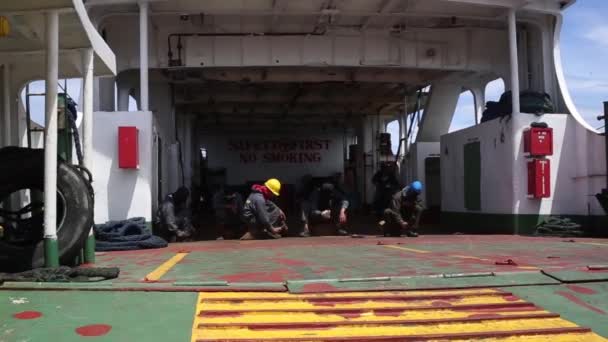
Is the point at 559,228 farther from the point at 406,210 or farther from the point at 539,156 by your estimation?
the point at 406,210

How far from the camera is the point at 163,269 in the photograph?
5.16 metres

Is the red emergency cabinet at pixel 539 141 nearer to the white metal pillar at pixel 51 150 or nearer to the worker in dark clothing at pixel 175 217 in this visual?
the worker in dark clothing at pixel 175 217

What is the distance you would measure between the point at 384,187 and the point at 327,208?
4280 millimetres

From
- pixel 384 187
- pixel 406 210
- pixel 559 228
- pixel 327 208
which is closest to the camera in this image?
pixel 559 228

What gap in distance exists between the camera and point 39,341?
289cm

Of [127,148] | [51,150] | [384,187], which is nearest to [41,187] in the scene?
[51,150]

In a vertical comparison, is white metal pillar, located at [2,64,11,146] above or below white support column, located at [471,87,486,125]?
below

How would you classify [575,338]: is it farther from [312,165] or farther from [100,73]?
[312,165]

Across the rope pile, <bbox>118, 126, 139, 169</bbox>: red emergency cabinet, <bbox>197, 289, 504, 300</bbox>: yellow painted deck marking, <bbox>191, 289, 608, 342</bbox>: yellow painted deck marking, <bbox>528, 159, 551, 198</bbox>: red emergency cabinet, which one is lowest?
the rope pile

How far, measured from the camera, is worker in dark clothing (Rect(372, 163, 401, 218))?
1530cm

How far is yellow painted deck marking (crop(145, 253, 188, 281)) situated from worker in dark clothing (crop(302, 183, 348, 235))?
5.00 m

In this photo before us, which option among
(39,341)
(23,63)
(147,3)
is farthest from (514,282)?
(147,3)

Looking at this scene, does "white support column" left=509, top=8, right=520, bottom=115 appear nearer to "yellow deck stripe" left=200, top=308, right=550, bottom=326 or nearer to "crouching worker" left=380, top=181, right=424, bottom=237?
"crouching worker" left=380, top=181, right=424, bottom=237

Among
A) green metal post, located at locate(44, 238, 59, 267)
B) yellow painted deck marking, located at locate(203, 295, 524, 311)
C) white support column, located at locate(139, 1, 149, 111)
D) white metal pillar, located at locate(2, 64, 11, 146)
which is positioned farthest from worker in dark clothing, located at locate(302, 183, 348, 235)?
yellow painted deck marking, located at locate(203, 295, 524, 311)
